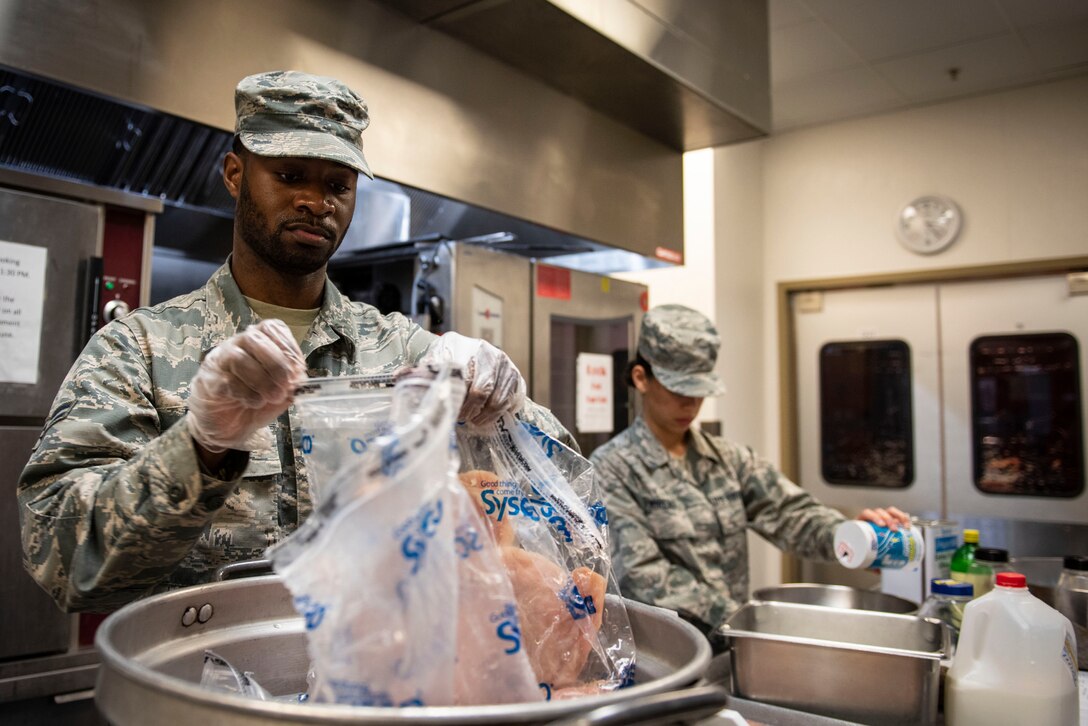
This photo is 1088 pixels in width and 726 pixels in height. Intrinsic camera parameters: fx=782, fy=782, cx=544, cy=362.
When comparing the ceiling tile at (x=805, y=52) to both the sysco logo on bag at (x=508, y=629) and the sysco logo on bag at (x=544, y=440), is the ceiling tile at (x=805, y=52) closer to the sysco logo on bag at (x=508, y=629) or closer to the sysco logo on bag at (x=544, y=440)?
the sysco logo on bag at (x=544, y=440)

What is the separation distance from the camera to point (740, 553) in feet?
7.52

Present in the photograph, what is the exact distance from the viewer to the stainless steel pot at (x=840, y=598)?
1.59 meters

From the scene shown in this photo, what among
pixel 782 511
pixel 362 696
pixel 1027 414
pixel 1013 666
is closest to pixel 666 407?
pixel 782 511

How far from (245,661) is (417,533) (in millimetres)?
356

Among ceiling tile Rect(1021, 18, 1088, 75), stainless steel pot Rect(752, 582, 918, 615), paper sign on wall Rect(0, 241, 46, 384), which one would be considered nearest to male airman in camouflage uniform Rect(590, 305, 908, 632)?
stainless steel pot Rect(752, 582, 918, 615)

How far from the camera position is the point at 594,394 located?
2.88 meters

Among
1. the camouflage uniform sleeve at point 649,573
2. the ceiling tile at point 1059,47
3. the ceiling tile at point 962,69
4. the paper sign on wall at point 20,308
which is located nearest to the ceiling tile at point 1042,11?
the ceiling tile at point 1059,47

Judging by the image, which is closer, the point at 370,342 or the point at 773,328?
the point at 370,342

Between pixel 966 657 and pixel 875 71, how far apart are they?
130 inches

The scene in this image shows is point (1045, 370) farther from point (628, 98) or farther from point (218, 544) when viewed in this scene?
point (218, 544)

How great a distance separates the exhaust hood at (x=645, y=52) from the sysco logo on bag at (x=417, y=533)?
64.7 inches

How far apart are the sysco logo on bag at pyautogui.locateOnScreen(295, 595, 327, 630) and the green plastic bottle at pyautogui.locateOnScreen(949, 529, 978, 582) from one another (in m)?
1.60

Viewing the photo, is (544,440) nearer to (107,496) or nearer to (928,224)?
(107,496)

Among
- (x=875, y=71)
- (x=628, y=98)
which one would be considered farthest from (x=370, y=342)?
(x=875, y=71)
